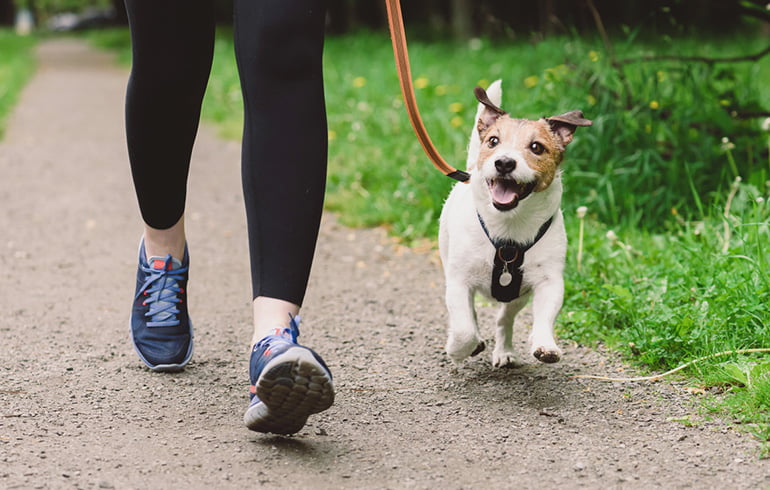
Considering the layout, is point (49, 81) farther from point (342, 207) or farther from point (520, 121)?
point (520, 121)

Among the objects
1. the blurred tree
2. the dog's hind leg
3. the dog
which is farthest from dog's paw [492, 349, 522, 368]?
the blurred tree

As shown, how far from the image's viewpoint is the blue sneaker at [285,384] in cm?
208

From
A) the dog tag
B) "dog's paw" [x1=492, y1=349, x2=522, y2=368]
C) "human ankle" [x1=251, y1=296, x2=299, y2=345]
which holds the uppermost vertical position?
"human ankle" [x1=251, y1=296, x2=299, y2=345]

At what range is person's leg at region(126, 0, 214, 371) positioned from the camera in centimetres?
258

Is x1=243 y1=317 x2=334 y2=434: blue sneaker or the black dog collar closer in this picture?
x1=243 y1=317 x2=334 y2=434: blue sneaker

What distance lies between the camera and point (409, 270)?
14.7ft

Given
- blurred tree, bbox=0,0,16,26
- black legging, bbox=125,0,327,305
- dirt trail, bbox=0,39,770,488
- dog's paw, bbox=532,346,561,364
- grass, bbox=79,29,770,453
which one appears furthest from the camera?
blurred tree, bbox=0,0,16,26

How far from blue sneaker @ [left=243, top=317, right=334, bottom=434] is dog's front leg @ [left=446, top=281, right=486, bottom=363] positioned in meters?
0.68

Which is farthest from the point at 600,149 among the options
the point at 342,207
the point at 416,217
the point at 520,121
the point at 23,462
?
the point at 23,462

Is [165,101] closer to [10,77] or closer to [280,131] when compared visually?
[280,131]

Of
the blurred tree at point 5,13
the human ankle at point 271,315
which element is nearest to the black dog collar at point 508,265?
the human ankle at point 271,315

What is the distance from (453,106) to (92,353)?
3.97 metres

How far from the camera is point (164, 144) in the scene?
277 cm

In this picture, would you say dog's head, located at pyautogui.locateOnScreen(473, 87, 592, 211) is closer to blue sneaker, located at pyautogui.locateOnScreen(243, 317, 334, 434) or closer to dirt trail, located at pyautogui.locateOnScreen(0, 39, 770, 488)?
dirt trail, located at pyautogui.locateOnScreen(0, 39, 770, 488)
